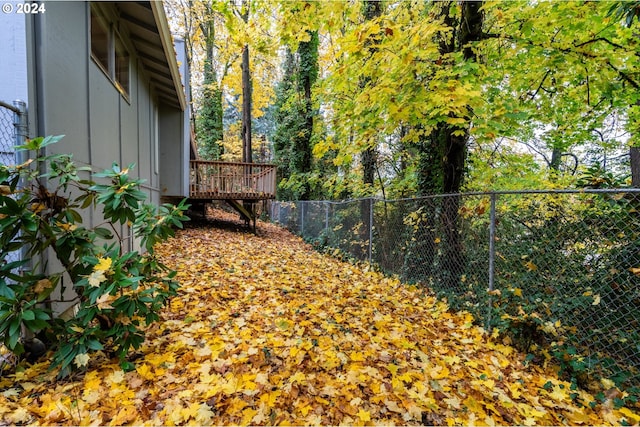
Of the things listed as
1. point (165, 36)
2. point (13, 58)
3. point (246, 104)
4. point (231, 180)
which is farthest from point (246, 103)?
point (13, 58)

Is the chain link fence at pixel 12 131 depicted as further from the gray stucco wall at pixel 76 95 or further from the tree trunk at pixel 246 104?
the tree trunk at pixel 246 104

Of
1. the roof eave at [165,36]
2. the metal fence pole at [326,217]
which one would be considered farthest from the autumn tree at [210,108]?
the metal fence pole at [326,217]

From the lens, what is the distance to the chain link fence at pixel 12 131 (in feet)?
7.87

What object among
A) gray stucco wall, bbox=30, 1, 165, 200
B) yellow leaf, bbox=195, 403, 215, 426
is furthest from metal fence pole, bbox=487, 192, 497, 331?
gray stucco wall, bbox=30, 1, 165, 200

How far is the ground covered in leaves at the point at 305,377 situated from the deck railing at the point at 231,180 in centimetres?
697

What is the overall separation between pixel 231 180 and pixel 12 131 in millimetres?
8400

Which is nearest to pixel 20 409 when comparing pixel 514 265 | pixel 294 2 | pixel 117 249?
pixel 117 249

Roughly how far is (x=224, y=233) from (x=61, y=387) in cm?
848

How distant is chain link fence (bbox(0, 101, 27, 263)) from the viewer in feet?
7.87

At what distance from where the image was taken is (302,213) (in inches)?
485

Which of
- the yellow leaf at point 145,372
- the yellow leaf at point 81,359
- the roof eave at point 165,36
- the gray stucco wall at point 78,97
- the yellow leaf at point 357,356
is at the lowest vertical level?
the yellow leaf at point 357,356

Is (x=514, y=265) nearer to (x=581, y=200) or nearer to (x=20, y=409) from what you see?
(x=581, y=200)

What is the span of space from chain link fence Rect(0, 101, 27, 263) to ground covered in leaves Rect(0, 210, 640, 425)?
54.7 inches

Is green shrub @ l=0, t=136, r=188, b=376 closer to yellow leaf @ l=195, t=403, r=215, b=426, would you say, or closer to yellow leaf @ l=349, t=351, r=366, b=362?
yellow leaf @ l=195, t=403, r=215, b=426
